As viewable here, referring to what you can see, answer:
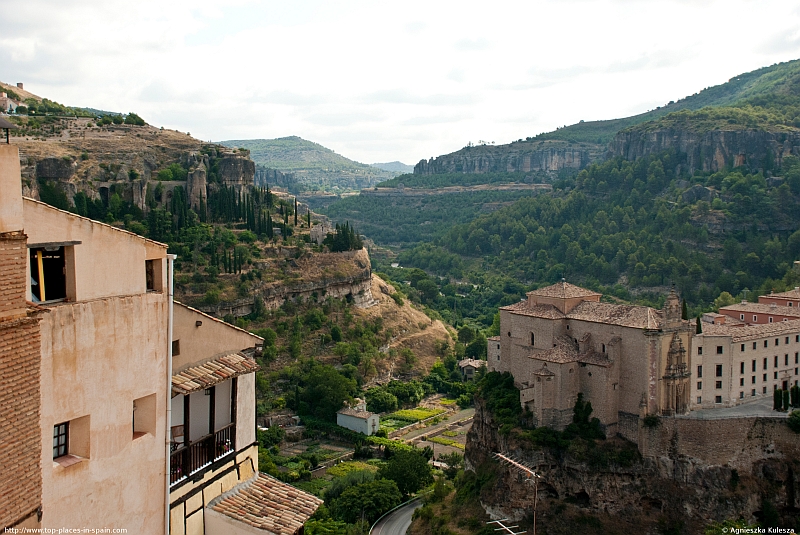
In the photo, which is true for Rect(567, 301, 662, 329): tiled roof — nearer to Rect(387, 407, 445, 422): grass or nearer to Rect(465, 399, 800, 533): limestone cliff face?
Rect(465, 399, 800, 533): limestone cliff face

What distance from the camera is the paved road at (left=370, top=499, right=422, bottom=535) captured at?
147 feet

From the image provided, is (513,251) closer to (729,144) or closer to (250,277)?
(729,144)

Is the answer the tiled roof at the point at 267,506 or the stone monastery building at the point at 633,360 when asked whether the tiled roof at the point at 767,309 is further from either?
the tiled roof at the point at 267,506

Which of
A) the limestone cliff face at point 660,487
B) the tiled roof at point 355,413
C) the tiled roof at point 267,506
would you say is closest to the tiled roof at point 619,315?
the limestone cliff face at point 660,487

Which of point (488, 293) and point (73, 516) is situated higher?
point (73, 516)

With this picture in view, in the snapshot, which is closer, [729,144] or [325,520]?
[325,520]

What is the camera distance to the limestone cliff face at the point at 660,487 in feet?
137

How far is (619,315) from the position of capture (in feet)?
145

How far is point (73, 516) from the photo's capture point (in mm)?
10281

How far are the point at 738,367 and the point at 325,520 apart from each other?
24.2 meters

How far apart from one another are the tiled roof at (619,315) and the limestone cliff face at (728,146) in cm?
8387

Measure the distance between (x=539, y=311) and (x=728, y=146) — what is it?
89010 millimetres

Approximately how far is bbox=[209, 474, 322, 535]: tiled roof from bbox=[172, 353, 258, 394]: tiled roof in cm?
199

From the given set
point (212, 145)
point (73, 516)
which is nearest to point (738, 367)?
point (73, 516)
